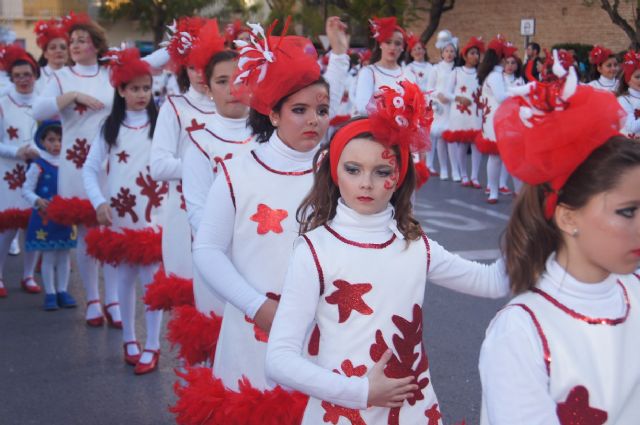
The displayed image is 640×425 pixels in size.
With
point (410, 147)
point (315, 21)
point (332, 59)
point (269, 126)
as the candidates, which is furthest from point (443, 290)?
point (315, 21)

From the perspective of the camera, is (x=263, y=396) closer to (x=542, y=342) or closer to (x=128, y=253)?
(x=542, y=342)

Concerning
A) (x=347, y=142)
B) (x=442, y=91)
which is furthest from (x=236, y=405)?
(x=442, y=91)

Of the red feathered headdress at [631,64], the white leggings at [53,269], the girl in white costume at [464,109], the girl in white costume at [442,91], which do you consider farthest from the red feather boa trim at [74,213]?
the girl in white costume at [442,91]

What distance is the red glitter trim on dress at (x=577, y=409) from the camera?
6.61 ft

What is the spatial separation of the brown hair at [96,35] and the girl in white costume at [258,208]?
3747mm

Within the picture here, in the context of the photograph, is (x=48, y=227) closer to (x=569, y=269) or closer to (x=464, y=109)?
(x=569, y=269)

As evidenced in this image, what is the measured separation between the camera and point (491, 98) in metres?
12.8

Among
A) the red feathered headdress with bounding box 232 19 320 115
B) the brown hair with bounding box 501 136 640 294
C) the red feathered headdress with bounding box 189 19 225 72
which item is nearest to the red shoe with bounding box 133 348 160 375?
the red feathered headdress with bounding box 189 19 225 72

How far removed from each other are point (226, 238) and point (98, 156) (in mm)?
2613

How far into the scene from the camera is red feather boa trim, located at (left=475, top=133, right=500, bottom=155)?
12.6 meters

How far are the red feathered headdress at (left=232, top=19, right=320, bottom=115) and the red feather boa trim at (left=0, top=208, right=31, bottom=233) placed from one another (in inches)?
185

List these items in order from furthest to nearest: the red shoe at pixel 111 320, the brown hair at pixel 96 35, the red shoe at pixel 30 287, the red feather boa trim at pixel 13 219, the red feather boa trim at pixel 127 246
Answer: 1. the red shoe at pixel 30 287
2. the red feather boa trim at pixel 13 219
3. the brown hair at pixel 96 35
4. the red shoe at pixel 111 320
5. the red feather boa trim at pixel 127 246

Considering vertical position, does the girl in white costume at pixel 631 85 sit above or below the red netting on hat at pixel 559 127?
below

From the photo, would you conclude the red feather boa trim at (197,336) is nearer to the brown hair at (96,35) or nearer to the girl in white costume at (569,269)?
the girl in white costume at (569,269)
